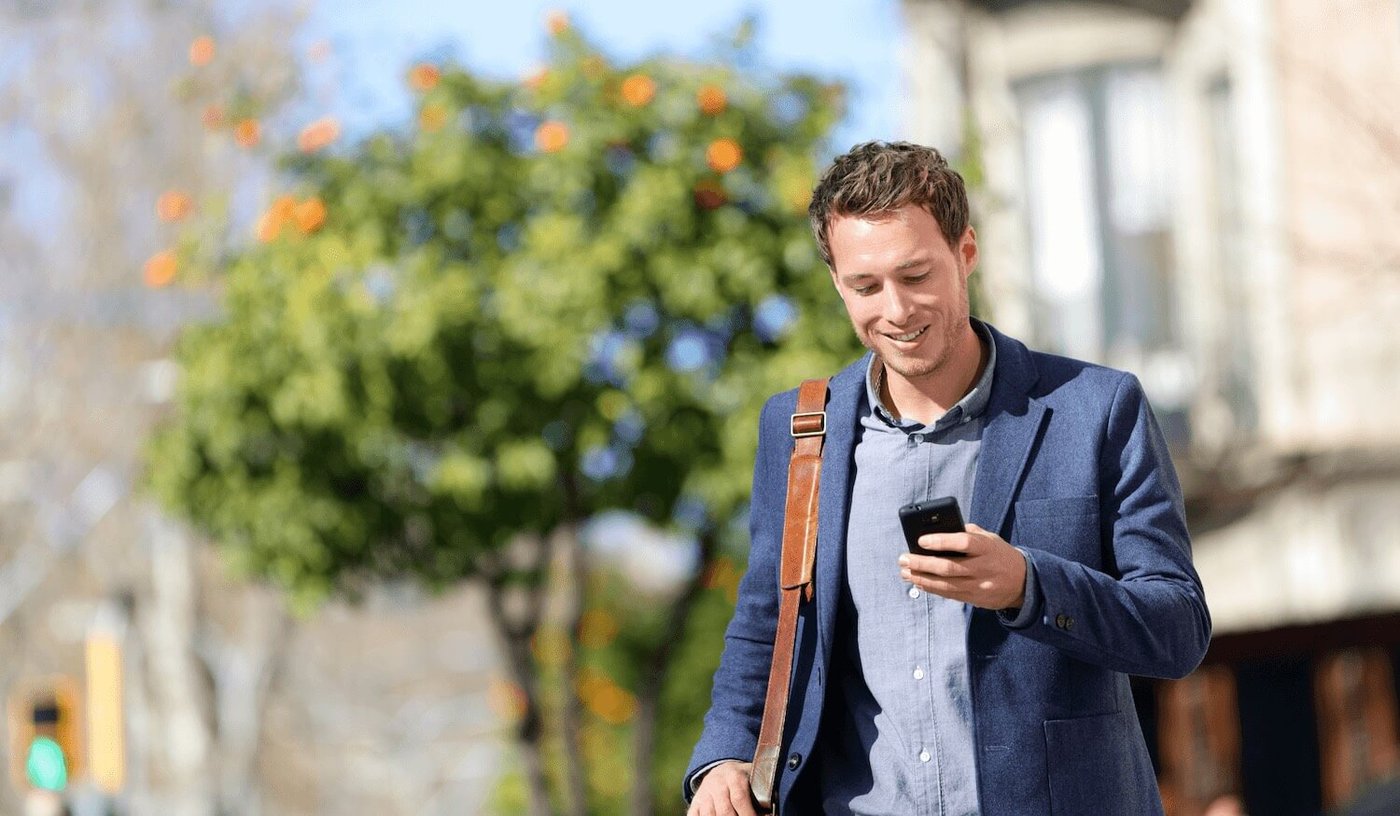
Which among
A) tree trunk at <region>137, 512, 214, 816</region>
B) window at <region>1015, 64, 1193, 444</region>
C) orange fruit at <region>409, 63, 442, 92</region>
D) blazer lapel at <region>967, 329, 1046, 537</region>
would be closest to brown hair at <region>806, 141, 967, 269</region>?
blazer lapel at <region>967, 329, 1046, 537</region>

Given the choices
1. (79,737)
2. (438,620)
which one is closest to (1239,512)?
(79,737)

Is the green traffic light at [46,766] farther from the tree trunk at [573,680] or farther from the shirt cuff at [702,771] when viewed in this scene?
the shirt cuff at [702,771]

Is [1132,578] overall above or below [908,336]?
below

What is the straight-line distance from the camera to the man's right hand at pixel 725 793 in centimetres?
324

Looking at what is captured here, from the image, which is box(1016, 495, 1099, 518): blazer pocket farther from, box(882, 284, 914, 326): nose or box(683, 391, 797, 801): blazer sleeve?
box(683, 391, 797, 801): blazer sleeve

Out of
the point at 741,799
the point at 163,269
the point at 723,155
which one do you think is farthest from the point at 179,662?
the point at 741,799

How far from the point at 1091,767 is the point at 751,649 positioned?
1.91 feet

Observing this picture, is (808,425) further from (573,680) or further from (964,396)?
(573,680)

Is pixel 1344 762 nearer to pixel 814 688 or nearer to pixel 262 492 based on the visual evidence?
pixel 262 492

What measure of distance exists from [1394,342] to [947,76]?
12.4 feet

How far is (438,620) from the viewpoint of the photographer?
1608 inches

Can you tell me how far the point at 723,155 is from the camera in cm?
1009

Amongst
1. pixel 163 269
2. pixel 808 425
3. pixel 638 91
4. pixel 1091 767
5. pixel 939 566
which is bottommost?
pixel 1091 767

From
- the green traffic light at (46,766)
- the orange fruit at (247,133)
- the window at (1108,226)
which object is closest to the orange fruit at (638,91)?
the orange fruit at (247,133)
